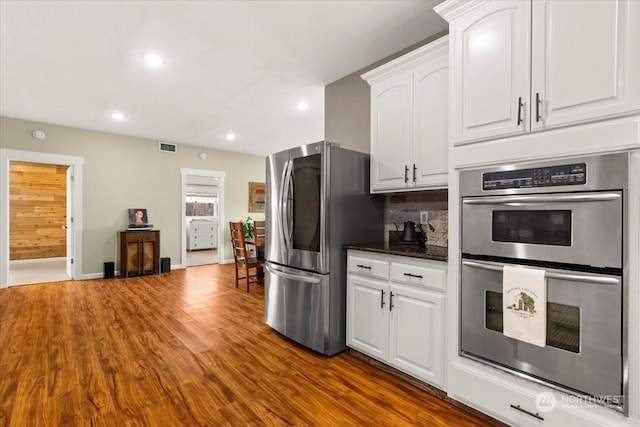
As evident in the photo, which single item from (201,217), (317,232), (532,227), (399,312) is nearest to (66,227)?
(201,217)

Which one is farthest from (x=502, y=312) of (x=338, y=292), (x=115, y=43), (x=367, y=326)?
(x=115, y=43)

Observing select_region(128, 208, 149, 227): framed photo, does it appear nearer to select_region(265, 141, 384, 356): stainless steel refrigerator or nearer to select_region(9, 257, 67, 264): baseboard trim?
select_region(9, 257, 67, 264): baseboard trim

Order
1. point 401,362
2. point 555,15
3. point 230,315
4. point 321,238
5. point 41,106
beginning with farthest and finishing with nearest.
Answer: point 41,106 → point 230,315 → point 321,238 → point 401,362 → point 555,15

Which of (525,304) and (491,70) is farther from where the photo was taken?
(491,70)

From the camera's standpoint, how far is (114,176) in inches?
229

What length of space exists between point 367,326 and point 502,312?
1028 mm

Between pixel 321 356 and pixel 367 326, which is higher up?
pixel 367 326

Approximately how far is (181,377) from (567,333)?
240cm

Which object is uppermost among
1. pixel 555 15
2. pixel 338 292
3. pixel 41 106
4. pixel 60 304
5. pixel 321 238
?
pixel 41 106

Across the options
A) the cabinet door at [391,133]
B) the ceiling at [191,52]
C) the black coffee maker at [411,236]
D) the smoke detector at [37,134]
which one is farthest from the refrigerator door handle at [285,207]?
the smoke detector at [37,134]

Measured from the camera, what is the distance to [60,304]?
4.03m

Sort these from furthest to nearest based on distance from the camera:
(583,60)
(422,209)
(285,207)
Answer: (285,207)
(422,209)
(583,60)

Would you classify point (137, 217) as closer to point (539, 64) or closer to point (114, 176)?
point (114, 176)

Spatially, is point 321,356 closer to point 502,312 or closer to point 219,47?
point 502,312
